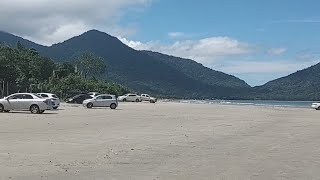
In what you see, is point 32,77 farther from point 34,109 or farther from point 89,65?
point 89,65

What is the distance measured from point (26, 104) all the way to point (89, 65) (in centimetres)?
12983

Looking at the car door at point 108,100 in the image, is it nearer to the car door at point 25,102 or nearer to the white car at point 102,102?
the white car at point 102,102

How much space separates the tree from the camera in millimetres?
163625

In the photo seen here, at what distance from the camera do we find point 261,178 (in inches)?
392

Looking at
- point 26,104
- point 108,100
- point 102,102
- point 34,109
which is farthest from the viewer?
point 102,102

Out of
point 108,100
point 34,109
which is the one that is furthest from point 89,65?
point 34,109

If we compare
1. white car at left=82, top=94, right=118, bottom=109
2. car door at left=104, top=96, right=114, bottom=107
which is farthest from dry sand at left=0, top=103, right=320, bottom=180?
car door at left=104, top=96, right=114, bottom=107

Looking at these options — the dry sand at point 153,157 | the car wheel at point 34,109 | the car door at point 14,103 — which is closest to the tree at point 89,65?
the car door at point 14,103

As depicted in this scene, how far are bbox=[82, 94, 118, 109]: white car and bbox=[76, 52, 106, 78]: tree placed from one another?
109m

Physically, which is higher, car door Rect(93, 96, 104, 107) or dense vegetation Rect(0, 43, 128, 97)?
dense vegetation Rect(0, 43, 128, 97)

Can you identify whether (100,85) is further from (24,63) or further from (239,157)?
(239,157)

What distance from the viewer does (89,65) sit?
165 meters

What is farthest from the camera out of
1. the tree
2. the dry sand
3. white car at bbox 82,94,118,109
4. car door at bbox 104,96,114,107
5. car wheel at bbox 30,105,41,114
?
the tree

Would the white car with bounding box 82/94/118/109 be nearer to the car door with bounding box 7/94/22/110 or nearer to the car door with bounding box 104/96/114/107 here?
the car door with bounding box 104/96/114/107
